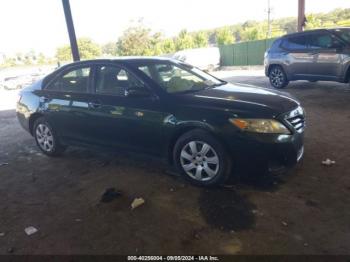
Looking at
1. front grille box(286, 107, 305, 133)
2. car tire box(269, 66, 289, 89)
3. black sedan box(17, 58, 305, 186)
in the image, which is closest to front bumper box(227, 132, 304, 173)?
black sedan box(17, 58, 305, 186)

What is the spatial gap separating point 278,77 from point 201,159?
26.4 ft

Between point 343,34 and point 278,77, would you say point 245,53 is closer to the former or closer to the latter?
point 278,77

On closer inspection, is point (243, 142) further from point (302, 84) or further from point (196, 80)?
point (302, 84)

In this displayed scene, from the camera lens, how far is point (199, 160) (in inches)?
157

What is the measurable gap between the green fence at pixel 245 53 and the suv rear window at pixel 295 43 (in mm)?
11617

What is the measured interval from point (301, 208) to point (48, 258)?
2.45 m

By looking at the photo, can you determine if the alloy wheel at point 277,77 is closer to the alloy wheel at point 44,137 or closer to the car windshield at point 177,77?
the car windshield at point 177,77

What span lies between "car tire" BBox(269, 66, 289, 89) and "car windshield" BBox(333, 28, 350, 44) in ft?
6.45

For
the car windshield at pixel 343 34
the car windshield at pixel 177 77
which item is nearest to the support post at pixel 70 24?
the car windshield at pixel 177 77

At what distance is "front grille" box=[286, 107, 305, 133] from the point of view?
3.84 meters

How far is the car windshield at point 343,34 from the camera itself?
923cm

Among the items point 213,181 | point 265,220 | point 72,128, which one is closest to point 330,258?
point 265,220

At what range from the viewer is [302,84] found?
11.9 m

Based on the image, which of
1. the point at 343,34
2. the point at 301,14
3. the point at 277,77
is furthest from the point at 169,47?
the point at 343,34
